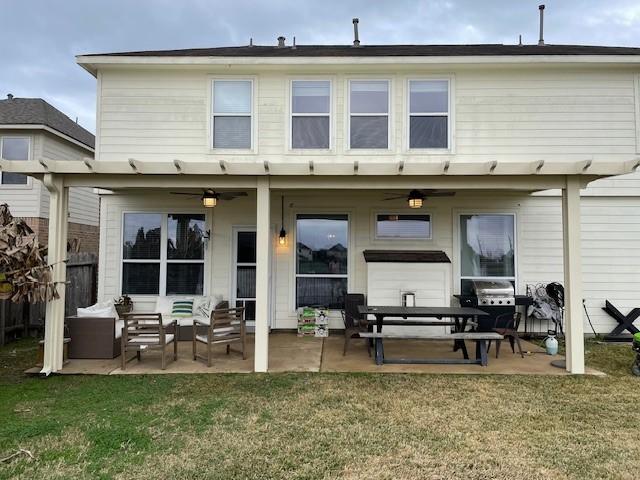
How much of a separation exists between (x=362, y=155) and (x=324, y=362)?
396cm

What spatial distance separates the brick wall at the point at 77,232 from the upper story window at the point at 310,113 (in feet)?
23.6

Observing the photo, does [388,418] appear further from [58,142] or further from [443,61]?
[58,142]

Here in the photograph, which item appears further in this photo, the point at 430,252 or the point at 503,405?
the point at 430,252

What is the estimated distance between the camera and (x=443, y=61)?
739cm

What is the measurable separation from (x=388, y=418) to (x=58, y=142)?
470 inches

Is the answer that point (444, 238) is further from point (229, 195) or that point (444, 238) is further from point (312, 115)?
point (229, 195)

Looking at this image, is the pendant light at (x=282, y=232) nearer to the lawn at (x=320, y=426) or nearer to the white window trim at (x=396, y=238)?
the white window trim at (x=396, y=238)

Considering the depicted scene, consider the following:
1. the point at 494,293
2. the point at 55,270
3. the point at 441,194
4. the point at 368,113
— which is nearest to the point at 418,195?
the point at 441,194

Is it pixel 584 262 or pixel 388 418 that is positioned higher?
pixel 584 262

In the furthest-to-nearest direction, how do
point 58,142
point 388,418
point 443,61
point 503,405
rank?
point 58,142 < point 443,61 < point 503,405 < point 388,418

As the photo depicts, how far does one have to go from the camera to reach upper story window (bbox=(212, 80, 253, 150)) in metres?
7.80

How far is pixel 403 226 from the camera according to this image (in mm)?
7941

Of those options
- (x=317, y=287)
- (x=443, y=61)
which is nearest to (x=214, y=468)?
(x=317, y=287)

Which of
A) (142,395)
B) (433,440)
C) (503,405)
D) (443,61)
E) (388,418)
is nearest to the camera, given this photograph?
(433,440)
